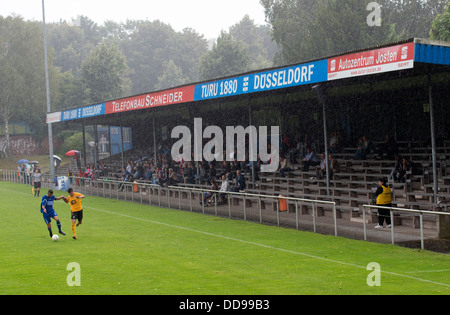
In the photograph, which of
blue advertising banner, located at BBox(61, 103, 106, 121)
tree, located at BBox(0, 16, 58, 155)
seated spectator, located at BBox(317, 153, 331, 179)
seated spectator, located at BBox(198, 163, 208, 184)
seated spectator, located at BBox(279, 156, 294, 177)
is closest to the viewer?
seated spectator, located at BBox(317, 153, 331, 179)

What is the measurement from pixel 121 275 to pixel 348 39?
45559mm

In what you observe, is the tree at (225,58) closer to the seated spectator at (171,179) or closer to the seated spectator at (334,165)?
the seated spectator at (171,179)

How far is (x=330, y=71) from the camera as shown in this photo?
17203 millimetres

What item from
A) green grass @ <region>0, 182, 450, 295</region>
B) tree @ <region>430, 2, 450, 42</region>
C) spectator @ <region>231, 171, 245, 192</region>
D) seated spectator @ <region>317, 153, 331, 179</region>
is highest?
tree @ <region>430, 2, 450, 42</region>

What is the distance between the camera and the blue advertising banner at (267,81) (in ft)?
58.3

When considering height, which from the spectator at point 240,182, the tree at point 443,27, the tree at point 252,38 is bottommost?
the spectator at point 240,182

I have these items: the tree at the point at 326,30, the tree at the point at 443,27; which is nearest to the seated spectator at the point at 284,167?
the tree at the point at 443,27

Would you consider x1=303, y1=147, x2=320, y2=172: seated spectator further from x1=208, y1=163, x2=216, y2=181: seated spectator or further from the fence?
x1=208, y1=163, x2=216, y2=181: seated spectator

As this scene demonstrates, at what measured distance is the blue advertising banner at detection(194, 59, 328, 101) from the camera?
17.8 meters

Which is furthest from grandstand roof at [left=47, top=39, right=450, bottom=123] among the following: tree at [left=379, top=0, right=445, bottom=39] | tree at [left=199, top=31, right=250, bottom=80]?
tree at [left=199, top=31, right=250, bottom=80]

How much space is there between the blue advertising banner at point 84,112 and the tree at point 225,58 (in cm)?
3896

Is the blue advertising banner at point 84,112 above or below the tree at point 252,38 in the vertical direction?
below

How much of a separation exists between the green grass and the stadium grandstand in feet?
6.91
